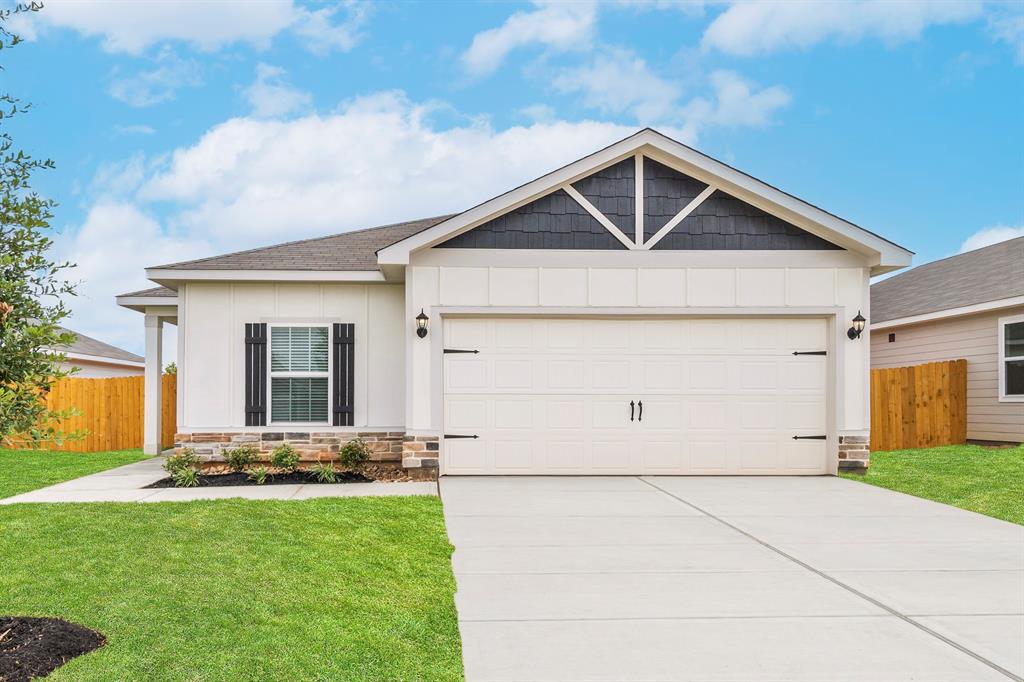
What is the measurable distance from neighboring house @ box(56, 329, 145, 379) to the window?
1107 cm

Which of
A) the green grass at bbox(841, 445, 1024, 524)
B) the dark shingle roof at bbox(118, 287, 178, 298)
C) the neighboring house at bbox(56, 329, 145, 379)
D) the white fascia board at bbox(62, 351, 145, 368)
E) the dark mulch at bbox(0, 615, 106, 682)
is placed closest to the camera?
the dark mulch at bbox(0, 615, 106, 682)

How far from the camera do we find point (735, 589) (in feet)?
16.2

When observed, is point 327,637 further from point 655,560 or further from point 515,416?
point 515,416

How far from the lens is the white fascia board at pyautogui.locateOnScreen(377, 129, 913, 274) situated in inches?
391

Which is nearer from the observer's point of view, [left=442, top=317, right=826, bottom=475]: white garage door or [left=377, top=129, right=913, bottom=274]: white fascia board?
[left=377, top=129, right=913, bottom=274]: white fascia board

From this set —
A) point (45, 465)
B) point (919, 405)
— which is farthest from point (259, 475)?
point (919, 405)

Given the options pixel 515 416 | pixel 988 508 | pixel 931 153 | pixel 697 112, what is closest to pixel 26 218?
pixel 515 416

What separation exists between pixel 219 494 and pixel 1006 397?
14.0 m

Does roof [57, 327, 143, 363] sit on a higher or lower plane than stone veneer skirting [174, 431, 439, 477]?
higher

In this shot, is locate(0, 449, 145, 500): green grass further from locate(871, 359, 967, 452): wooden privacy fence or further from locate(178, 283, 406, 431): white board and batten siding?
locate(871, 359, 967, 452): wooden privacy fence

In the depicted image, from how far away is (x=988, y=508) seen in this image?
27.2ft

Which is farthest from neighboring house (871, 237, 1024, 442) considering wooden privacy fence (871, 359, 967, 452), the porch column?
the porch column

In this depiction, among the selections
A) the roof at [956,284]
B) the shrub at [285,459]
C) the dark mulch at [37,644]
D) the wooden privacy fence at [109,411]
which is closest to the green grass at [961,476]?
the roof at [956,284]

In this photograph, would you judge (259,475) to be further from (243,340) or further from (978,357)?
(978,357)
